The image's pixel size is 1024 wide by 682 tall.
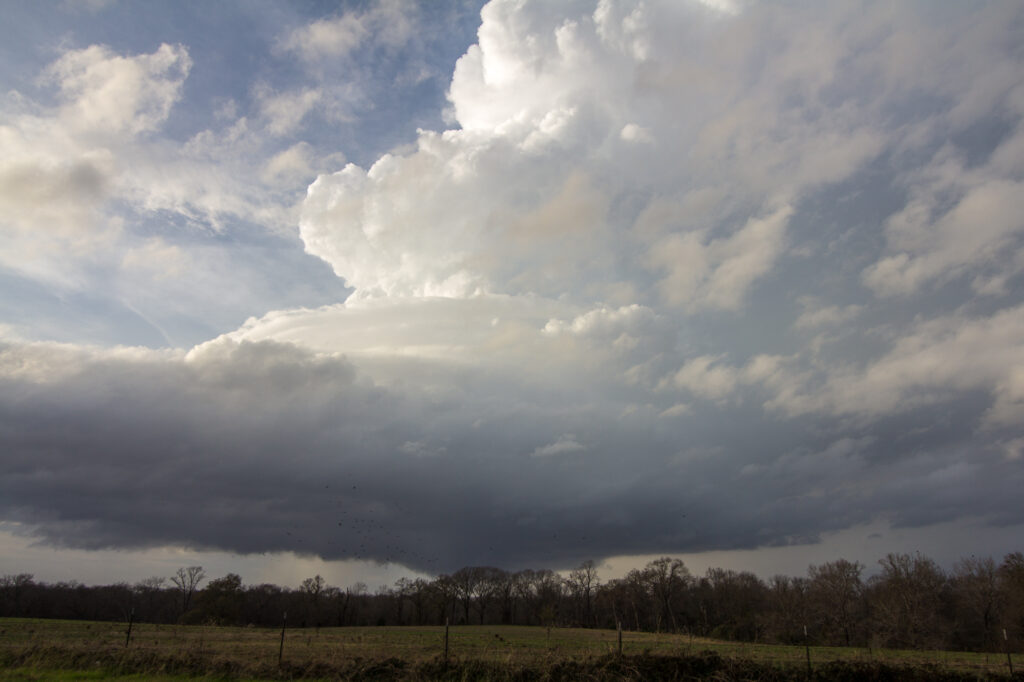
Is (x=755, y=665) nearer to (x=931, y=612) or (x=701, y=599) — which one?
(x=931, y=612)

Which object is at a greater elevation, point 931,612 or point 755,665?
point 755,665

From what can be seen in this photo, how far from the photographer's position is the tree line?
81.4 meters

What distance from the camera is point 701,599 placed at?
123250mm

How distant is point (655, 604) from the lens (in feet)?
416

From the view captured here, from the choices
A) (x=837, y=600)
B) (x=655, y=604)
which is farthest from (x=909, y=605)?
(x=655, y=604)

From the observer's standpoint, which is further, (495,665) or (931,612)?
(931,612)

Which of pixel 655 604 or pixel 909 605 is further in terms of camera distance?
pixel 655 604

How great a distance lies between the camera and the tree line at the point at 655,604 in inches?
3204

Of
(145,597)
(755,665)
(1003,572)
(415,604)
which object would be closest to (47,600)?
(145,597)

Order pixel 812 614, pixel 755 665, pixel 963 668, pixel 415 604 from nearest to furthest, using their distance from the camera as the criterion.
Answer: pixel 755 665 < pixel 963 668 < pixel 812 614 < pixel 415 604

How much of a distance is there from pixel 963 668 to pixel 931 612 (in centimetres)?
7314

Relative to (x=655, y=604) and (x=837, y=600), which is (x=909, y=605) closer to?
(x=837, y=600)

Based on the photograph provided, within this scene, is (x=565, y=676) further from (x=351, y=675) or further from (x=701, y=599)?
(x=701, y=599)

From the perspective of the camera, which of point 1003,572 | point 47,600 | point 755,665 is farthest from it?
point 47,600
